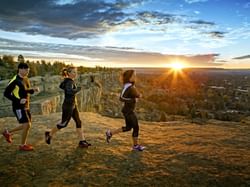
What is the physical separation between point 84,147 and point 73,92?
1244 mm

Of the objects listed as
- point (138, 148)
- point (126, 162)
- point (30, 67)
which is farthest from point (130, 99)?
point (30, 67)

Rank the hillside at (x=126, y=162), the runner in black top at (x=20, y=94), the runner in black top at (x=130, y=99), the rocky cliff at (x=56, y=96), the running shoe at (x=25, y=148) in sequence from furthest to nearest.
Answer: the rocky cliff at (x=56, y=96), the runner in black top at (x=130, y=99), the running shoe at (x=25, y=148), the runner in black top at (x=20, y=94), the hillside at (x=126, y=162)

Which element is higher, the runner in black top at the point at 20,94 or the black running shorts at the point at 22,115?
the runner in black top at the point at 20,94

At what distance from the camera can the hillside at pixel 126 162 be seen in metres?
5.03

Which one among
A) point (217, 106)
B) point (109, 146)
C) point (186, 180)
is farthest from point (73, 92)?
point (217, 106)

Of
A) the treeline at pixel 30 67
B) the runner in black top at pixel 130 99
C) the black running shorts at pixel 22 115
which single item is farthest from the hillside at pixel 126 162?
the treeline at pixel 30 67

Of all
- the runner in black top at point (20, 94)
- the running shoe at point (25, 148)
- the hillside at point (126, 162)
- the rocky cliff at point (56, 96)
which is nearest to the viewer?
the hillside at point (126, 162)

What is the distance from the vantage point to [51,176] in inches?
203

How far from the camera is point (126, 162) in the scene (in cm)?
581

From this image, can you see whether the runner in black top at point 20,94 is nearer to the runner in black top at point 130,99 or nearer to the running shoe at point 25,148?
the running shoe at point 25,148

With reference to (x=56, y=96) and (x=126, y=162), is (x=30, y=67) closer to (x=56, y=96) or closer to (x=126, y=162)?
(x=56, y=96)

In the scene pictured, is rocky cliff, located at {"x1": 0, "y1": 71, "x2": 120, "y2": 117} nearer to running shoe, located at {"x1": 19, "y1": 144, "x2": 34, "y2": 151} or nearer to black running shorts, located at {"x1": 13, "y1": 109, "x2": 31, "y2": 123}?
running shoe, located at {"x1": 19, "y1": 144, "x2": 34, "y2": 151}

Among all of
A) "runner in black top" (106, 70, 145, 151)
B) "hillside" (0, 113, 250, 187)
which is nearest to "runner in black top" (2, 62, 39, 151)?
"hillside" (0, 113, 250, 187)

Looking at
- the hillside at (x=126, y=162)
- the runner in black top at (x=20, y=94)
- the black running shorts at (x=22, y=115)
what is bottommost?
the hillside at (x=126, y=162)
